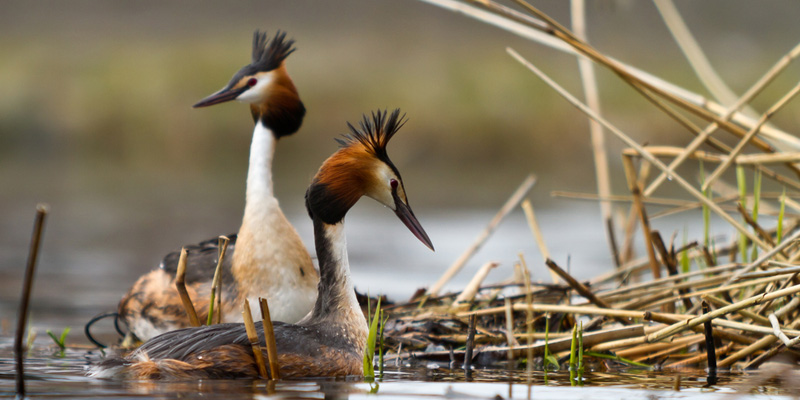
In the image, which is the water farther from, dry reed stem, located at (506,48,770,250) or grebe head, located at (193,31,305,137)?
grebe head, located at (193,31,305,137)

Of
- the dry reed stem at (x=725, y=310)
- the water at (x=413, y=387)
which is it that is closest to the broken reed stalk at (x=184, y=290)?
the water at (x=413, y=387)

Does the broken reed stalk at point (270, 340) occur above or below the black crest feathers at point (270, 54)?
below

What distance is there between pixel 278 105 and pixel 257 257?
930mm

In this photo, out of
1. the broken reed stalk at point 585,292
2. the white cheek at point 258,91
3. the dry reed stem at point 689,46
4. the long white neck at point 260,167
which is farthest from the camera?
the white cheek at point 258,91

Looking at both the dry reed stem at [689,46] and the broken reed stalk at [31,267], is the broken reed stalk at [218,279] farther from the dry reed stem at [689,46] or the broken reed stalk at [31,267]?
the dry reed stem at [689,46]

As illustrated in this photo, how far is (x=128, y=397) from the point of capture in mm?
3666

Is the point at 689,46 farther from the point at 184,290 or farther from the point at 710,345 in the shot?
the point at 184,290

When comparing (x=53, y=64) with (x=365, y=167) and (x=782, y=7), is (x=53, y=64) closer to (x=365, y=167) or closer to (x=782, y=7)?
(x=365, y=167)

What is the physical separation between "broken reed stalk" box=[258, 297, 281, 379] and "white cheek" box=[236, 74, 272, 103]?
1.92 metres

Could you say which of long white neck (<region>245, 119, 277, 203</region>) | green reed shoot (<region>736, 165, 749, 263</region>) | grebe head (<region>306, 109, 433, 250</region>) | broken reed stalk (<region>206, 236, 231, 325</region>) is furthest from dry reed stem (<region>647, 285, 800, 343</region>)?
long white neck (<region>245, 119, 277, 203</region>)

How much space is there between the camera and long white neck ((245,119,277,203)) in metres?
5.57

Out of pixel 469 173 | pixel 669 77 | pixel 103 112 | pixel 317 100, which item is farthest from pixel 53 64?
pixel 669 77

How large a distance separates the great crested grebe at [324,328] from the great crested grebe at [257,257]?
0.54 m

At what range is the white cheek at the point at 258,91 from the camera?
574 centimetres
